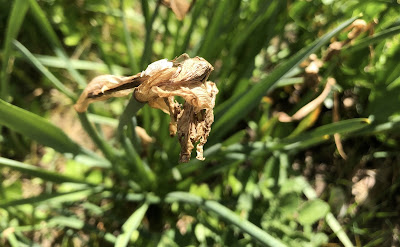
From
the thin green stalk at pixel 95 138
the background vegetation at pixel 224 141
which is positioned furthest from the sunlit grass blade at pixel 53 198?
the thin green stalk at pixel 95 138

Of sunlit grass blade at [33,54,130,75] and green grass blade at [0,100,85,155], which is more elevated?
sunlit grass blade at [33,54,130,75]

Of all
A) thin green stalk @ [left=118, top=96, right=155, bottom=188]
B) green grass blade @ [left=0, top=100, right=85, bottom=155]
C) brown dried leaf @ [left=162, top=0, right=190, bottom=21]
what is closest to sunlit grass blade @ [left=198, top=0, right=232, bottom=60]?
brown dried leaf @ [left=162, top=0, right=190, bottom=21]

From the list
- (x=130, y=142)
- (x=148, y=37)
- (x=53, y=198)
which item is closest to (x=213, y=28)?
(x=148, y=37)

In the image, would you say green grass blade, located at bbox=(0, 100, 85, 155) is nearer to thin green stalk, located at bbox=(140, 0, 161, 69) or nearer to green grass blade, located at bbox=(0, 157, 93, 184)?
green grass blade, located at bbox=(0, 157, 93, 184)

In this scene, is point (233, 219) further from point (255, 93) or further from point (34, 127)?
point (34, 127)

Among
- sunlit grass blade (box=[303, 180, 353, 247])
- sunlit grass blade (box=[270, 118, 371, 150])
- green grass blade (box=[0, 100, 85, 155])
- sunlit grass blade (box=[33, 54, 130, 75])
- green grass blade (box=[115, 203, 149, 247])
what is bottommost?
sunlit grass blade (box=[303, 180, 353, 247])

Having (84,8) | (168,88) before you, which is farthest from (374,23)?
(84,8)
